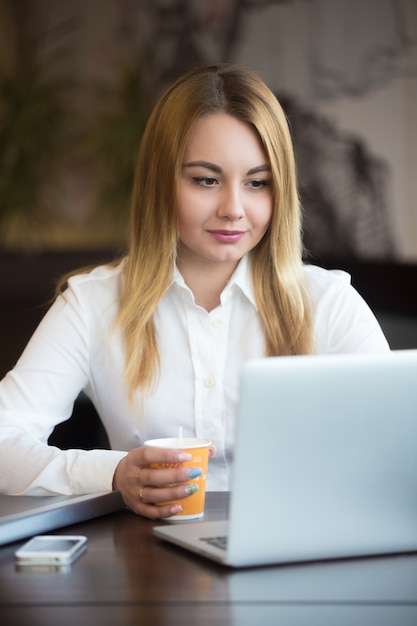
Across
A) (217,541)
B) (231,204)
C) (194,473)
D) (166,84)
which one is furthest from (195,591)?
Answer: (166,84)

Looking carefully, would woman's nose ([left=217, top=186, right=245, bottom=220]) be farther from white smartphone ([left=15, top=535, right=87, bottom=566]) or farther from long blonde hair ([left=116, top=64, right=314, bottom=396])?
white smartphone ([left=15, top=535, right=87, bottom=566])

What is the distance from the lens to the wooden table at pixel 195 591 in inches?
38.7

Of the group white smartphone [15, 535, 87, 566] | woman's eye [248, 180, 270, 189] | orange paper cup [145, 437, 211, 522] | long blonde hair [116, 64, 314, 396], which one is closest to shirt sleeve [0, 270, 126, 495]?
long blonde hair [116, 64, 314, 396]

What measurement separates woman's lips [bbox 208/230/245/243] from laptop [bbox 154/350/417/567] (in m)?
0.82

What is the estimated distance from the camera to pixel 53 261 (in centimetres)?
475

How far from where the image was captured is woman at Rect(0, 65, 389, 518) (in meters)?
1.89

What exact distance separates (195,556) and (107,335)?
883 millimetres

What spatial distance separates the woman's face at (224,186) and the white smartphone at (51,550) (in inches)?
31.0

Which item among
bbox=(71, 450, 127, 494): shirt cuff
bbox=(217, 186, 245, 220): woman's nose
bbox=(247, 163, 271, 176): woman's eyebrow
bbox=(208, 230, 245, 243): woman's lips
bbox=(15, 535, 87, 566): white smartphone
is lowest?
bbox=(15, 535, 87, 566): white smartphone

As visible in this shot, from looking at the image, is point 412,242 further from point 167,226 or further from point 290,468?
point 290,468

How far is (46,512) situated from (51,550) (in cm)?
13

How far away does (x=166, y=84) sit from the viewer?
6160 mm

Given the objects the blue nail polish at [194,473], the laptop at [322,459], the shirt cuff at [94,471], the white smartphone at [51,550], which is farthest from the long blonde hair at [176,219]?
the laptop at [322,459]

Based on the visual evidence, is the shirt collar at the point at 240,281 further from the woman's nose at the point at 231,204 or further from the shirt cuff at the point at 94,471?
the shirt cuff at the point at 94,471
